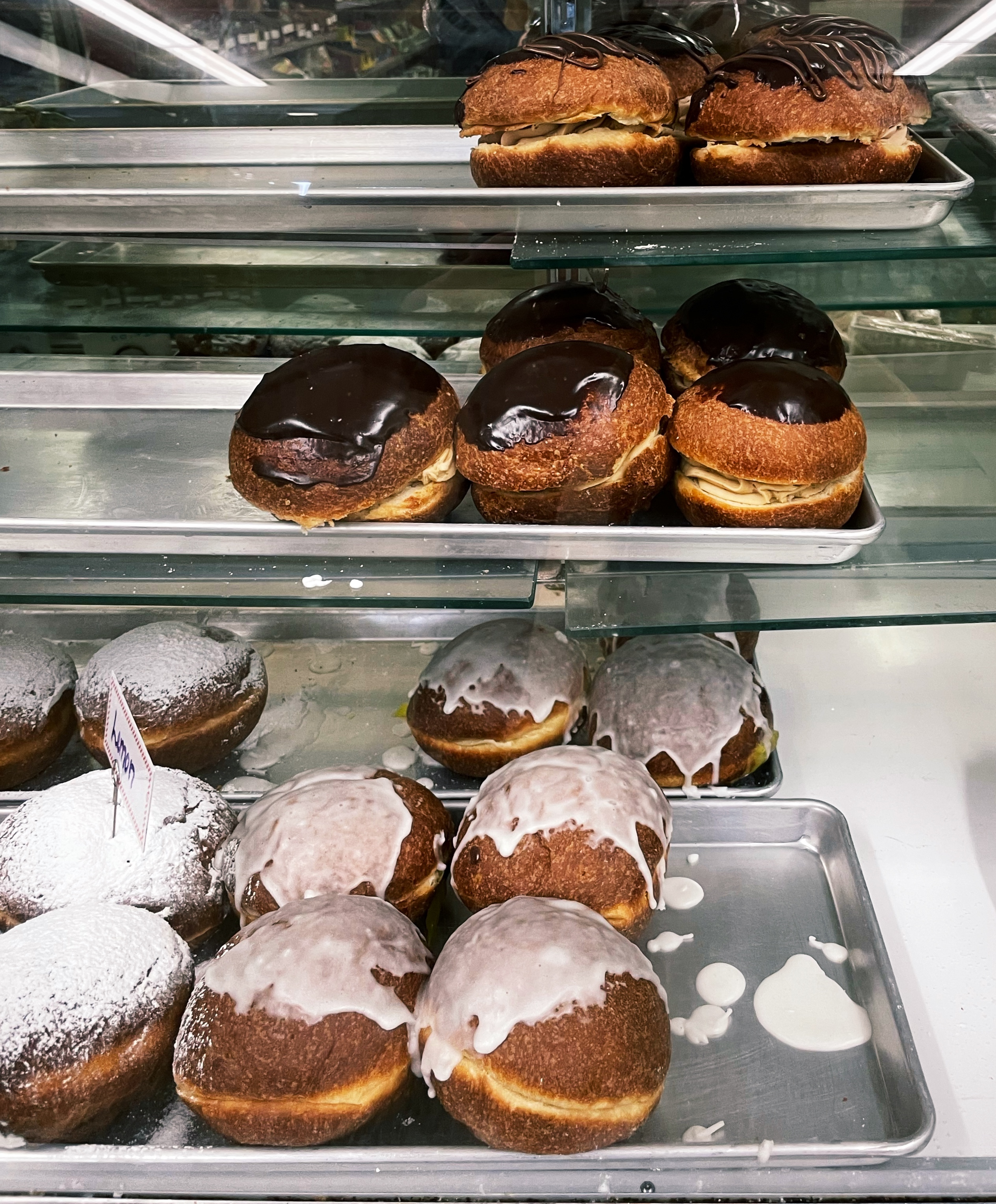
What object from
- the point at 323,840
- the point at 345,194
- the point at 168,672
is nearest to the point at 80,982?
the point at 323,840

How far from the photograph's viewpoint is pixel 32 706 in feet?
6.02

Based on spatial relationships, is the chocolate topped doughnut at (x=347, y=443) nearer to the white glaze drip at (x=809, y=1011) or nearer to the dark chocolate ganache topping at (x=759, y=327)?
the dark chocolate ganache topping at (x=759, y=327)

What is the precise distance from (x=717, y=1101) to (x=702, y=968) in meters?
0.22

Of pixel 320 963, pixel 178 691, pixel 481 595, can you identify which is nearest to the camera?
pixel 320 963

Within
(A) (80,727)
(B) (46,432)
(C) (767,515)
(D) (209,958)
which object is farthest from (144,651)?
(C) (767,515)

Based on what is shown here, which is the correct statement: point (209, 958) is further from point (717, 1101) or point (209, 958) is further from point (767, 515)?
point (767, 515)

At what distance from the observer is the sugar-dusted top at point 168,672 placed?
179 centimetres

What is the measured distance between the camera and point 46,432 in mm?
1800

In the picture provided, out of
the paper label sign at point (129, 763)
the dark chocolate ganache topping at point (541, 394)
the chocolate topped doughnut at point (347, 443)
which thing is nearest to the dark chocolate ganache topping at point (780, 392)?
the dark chocolate ganache topping at point (541, 394)

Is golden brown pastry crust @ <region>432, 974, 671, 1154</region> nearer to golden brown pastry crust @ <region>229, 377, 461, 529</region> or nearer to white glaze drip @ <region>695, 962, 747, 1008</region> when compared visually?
white glaze drip @ <region>695, 962, 747, 1008</region>

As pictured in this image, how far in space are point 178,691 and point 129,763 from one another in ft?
1.07

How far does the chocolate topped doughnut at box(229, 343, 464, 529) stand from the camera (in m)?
1.34

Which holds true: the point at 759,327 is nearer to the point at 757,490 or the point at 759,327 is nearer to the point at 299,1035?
the point at 757,490

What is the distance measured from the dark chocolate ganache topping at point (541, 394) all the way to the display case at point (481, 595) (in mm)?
14
